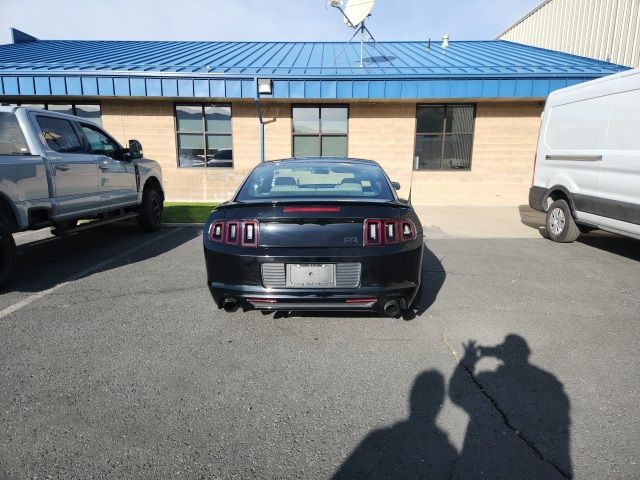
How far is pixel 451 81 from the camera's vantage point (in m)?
10.1

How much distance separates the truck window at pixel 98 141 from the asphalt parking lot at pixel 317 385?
2.46 metres

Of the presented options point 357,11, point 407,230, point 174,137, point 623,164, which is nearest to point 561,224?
point 623,164

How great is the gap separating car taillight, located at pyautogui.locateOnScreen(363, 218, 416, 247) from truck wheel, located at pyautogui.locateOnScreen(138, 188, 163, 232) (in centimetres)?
575

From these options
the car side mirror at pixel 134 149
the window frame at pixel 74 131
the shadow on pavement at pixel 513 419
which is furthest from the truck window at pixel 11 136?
the shadow on pavement at pixel 513 419

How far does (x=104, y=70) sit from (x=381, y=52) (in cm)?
914

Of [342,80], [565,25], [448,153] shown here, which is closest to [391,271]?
[342,80]

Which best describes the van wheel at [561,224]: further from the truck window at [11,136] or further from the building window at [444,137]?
the truck window at [11,136]

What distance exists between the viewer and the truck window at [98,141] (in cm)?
610

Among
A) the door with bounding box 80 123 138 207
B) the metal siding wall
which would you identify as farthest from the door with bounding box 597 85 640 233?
A: the metal siding wall

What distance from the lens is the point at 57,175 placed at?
5023 mm

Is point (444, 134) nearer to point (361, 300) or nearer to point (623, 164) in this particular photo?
point (623, 164)

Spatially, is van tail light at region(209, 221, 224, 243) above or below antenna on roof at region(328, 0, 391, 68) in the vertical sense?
below

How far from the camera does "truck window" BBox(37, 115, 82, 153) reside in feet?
16.9

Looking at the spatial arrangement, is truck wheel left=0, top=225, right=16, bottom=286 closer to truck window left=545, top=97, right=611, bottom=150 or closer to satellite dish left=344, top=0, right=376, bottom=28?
truck window left=545, top=97, right=611, bottom=150
